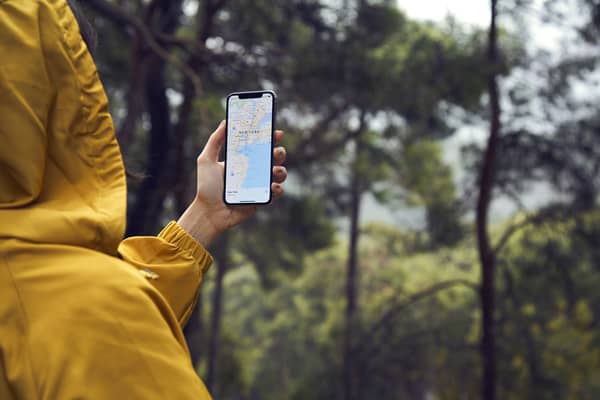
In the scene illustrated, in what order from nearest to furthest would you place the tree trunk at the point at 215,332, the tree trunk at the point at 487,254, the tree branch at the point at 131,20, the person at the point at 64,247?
1. the person at the point at 64,247
2. the tree branch at the point at 131,20
3. the tree trunk at the point at 487,254
4. the tree trunk at the point at 215,332

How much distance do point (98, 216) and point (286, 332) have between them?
33.7 metres

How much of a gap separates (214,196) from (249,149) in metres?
0.10

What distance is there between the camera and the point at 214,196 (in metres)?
1.39

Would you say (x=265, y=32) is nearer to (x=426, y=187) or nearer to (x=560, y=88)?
(x=560, y=88)

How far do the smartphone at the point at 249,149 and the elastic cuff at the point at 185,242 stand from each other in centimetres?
11

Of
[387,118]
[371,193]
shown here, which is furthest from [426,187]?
[387,118]

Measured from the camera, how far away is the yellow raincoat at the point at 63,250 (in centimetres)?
76

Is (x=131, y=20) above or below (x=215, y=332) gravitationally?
above

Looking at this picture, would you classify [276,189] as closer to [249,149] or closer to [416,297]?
[249,149]

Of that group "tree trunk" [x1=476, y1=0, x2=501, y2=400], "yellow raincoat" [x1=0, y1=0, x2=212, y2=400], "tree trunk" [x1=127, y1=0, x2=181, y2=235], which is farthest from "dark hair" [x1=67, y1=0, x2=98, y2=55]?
"tree trunk" [x1=476, y1=0, x2=501, y2=400]

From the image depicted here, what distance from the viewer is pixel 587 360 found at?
576 inches

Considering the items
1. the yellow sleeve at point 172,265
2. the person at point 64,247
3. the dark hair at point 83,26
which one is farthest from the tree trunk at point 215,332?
the person at point 64,247

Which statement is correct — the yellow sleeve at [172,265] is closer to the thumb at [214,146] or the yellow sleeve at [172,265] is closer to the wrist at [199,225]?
the wrist at [199,225]

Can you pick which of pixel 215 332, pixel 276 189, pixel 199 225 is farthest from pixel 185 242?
pixel 215 332
